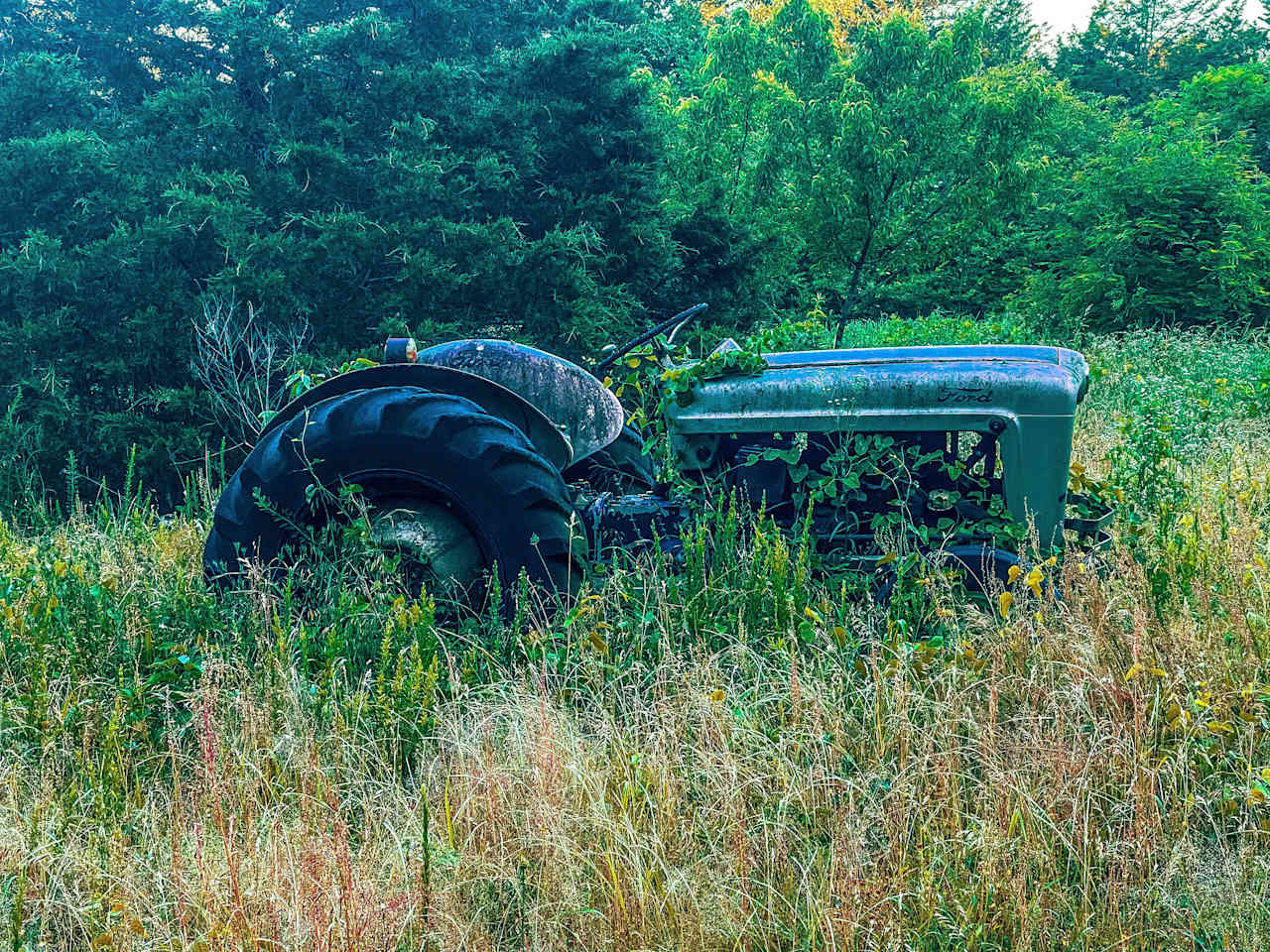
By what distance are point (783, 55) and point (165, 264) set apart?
8827 millimetres

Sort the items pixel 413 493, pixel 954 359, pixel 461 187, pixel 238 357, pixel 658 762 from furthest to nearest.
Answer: pixel 461 187
pixel 238 357
pixel 954 359
pixel 413 493
pixel 658 762

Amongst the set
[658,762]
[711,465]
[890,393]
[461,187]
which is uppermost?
[461,187]

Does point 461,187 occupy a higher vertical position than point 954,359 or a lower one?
higher

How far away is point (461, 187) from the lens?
1353 cm

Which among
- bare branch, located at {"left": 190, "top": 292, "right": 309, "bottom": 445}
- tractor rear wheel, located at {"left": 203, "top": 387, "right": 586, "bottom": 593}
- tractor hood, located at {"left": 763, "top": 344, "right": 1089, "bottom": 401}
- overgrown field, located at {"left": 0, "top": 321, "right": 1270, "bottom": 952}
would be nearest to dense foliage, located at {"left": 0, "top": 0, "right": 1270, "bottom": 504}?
bare branch, located at {"left": 190, "top": 292, "right": 309, "bottom": 445}

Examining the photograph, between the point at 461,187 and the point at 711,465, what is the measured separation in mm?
10516

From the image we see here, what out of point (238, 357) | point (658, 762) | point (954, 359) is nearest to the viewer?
point (658, 762)

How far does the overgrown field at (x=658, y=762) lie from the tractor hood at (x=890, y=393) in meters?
0.43

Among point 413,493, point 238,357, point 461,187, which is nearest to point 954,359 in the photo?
point 413,493

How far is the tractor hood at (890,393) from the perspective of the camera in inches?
143

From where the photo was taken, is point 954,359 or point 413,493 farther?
point 954,359

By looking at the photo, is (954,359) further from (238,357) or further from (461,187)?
(461,187)

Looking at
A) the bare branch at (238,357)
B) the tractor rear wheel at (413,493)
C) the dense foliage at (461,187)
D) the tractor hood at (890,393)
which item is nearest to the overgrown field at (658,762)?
the tractor rear wheel at (413,493)

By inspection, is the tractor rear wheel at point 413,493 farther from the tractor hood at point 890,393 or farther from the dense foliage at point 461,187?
the dense foliage at point 461,187
